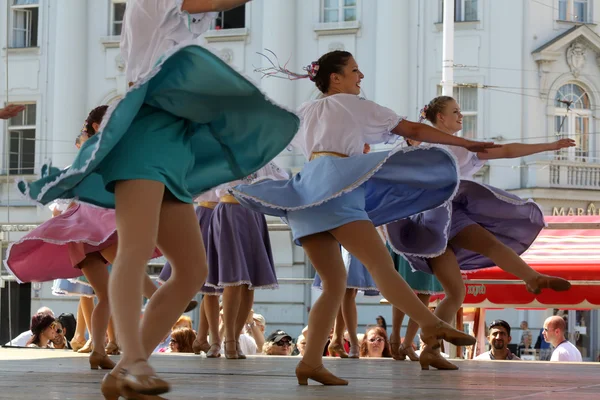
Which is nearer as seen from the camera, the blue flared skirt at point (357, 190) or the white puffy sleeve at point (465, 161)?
the blue flared skirt at point (357, 190)

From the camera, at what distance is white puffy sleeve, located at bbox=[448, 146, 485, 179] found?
25.3 feet

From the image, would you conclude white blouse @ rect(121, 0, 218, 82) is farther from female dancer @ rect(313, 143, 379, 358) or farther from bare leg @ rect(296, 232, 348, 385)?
female dancer @ rect(313, 143, 379, 358)

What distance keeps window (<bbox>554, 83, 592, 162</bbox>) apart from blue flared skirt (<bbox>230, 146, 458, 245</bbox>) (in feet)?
80.1

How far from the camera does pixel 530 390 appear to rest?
507cm

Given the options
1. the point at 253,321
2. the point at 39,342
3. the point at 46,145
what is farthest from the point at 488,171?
the point at 39,342

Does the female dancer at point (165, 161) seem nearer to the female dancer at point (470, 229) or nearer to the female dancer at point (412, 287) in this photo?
the female dancer at point (470, 229)

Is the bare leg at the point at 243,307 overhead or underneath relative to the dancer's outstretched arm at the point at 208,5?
underneath

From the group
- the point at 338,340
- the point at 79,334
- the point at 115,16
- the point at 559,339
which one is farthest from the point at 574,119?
the point at 79,334

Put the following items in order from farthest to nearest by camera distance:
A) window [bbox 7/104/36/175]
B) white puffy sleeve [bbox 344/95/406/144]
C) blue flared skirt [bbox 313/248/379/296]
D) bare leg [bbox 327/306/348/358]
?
window [bbox 7/104/36/175]
bare leg [bbox 327/306/348/358]
blue flared skirt [bbox 313/248/379/296]
white puffy sleeve [bbox 344/95/406/144]

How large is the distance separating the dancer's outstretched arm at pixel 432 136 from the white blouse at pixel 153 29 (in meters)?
1.50

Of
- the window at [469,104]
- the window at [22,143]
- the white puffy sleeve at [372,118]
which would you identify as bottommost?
the white puffy sleeve at [372,118]

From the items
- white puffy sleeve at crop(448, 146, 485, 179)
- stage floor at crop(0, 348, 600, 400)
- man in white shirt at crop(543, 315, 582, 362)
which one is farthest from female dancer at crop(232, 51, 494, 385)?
man in white shirt at crop(543, 315, 582, 362)

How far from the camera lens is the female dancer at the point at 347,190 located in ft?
18.4

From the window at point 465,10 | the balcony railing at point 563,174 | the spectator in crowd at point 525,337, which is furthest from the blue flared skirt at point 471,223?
the window at point 465,10
